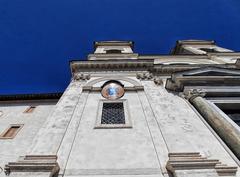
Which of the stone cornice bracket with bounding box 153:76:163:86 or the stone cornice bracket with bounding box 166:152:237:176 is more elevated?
the stone cornice bracket with bounding box 153:76:163:86

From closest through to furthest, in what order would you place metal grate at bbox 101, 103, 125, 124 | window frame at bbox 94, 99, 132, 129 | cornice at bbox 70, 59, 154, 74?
1. window frame at bbox 94, 99, 132, 129
2. metal grate at bbox 101, 103, 125, 124
3. cornice at bbox 70, 59, 154, 74

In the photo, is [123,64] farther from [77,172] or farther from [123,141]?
[77,172]

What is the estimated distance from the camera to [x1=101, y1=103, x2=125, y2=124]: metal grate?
37.5 feet

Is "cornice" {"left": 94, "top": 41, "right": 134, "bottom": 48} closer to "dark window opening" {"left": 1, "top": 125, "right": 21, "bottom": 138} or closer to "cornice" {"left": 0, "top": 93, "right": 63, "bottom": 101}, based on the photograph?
"cornice" {"left": 0, "top": 93, "right": 63, "bottom": 101}

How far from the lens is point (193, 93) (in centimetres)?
1306

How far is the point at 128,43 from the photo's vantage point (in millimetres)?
29547

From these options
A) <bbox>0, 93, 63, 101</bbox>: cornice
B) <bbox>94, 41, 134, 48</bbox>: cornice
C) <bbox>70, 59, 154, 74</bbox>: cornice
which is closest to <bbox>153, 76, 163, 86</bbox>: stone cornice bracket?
<bbox>70, 59, 154, 74</bbox>: cornice

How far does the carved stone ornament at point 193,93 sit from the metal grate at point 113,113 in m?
3.47


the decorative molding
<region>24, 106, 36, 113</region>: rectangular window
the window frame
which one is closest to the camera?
the window frame

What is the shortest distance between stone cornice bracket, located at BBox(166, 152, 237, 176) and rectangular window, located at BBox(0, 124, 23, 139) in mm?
9281

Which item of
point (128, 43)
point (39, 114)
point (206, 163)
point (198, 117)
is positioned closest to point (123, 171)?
point (206, 163)

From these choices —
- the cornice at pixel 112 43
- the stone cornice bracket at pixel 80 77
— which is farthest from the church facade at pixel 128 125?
the cornice at pixel 112 43

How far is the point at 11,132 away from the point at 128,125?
732 centimetres

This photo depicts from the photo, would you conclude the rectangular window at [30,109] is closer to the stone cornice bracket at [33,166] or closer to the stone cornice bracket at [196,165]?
the stone cornice bracket at [33,166]
